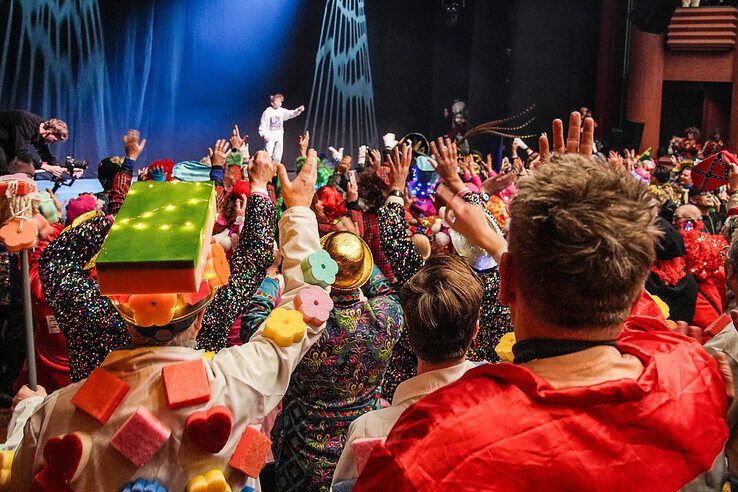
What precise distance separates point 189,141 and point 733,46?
34.8ft

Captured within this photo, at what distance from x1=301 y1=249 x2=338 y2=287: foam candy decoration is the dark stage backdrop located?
29.2 feet

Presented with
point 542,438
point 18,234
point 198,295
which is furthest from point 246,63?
point 542,438

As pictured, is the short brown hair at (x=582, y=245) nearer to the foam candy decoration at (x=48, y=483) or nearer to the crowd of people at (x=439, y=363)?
the crowd of people at (x=439, y=363)

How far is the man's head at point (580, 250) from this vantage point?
1.01 m

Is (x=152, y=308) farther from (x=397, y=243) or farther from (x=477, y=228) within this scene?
(x=397, y=243)

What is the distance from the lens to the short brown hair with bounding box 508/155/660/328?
1.01m

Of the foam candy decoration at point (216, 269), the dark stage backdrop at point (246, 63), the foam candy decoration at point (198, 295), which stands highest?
the dark stage backdrop at point (246, 63)

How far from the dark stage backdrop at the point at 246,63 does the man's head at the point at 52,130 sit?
335cm

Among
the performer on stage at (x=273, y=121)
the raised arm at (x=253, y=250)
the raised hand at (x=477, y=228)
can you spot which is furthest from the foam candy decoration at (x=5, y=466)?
the performer on stage at (x=273, y=121)

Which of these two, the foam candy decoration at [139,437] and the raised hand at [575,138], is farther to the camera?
the raised hand at [575,138]

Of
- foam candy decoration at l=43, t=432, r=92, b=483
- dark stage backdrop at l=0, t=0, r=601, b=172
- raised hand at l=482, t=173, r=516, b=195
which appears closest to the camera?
foam candy decoration at l=43, t=432, r=92, b=483

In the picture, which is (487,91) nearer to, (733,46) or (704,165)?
(733,46)

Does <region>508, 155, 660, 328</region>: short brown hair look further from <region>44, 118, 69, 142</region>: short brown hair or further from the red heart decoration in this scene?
<region>44, 118, 69, 142</region>: short brown hair

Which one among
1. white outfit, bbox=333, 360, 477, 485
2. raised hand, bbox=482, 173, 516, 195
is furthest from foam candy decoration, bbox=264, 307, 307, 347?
raised hand, bbox=482, 173, 516, 195
